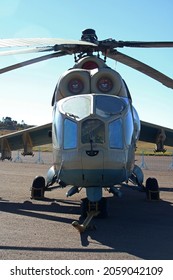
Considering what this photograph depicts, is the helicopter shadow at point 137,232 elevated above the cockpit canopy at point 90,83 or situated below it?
below

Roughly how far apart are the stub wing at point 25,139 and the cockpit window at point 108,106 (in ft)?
16.1

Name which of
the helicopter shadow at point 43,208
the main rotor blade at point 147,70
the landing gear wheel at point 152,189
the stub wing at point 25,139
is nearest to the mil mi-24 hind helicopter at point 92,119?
the main rotor blade at point 147,70

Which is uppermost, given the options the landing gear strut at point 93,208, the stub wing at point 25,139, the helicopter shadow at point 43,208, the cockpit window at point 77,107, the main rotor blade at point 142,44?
the main rotor blade at point 142,44

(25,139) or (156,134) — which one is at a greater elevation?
(156,134)

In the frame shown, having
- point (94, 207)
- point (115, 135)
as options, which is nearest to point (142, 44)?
point (115, 135)

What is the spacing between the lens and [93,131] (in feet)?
27.1

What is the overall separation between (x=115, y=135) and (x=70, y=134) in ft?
3.25

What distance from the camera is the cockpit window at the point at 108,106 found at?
854 centimetres

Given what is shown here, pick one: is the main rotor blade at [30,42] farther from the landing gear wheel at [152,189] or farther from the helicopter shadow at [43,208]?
the landing gear wheel at [152,189]

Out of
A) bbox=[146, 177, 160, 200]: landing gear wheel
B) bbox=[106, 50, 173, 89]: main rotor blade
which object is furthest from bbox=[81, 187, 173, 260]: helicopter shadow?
bbox=[106, 50, 173, 89]: main rotor blade

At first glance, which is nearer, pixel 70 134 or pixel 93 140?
pixel 93 140

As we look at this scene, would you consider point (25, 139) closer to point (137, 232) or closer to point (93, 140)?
point (93, 140)
